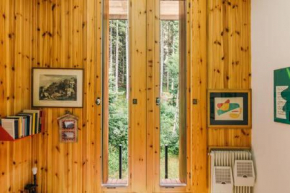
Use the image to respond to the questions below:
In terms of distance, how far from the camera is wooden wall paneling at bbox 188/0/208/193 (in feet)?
9.57

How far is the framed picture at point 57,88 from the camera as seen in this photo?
2.91m

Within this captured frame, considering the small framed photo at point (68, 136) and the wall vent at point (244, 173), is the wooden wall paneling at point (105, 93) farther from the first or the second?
the wall vent at point (244, 173)

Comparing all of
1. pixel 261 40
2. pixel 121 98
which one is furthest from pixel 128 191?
pixel 261 40

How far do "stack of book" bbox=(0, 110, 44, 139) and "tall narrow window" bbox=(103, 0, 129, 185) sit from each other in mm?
811

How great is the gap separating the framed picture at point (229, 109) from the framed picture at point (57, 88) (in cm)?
168

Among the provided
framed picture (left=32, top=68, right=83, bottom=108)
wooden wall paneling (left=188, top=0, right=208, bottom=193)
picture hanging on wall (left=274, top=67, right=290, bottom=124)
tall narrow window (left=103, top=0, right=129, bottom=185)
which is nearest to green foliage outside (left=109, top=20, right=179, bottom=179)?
tall narrow window (left=103, top=0, right=129, bottom=185)

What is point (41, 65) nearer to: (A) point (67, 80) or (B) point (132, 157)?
(A) point (67, 80)

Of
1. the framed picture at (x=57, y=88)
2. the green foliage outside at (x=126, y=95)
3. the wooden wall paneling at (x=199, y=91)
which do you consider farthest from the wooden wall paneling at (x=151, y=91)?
the framed picture at (x=57, y=88)

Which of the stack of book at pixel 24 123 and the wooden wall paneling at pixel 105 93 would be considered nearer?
the stack of book at pixel 24 123

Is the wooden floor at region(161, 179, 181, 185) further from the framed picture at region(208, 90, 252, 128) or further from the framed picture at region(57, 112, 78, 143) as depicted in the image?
the framed picture at region(57, 112, 78, 143)

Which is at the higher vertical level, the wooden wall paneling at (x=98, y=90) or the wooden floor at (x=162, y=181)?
the wooden wall paneling at (x=98, y=90)

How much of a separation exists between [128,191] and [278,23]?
256 centimetres

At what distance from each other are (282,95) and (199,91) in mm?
A: 969

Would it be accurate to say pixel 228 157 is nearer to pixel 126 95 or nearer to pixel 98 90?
pixel 126 95
